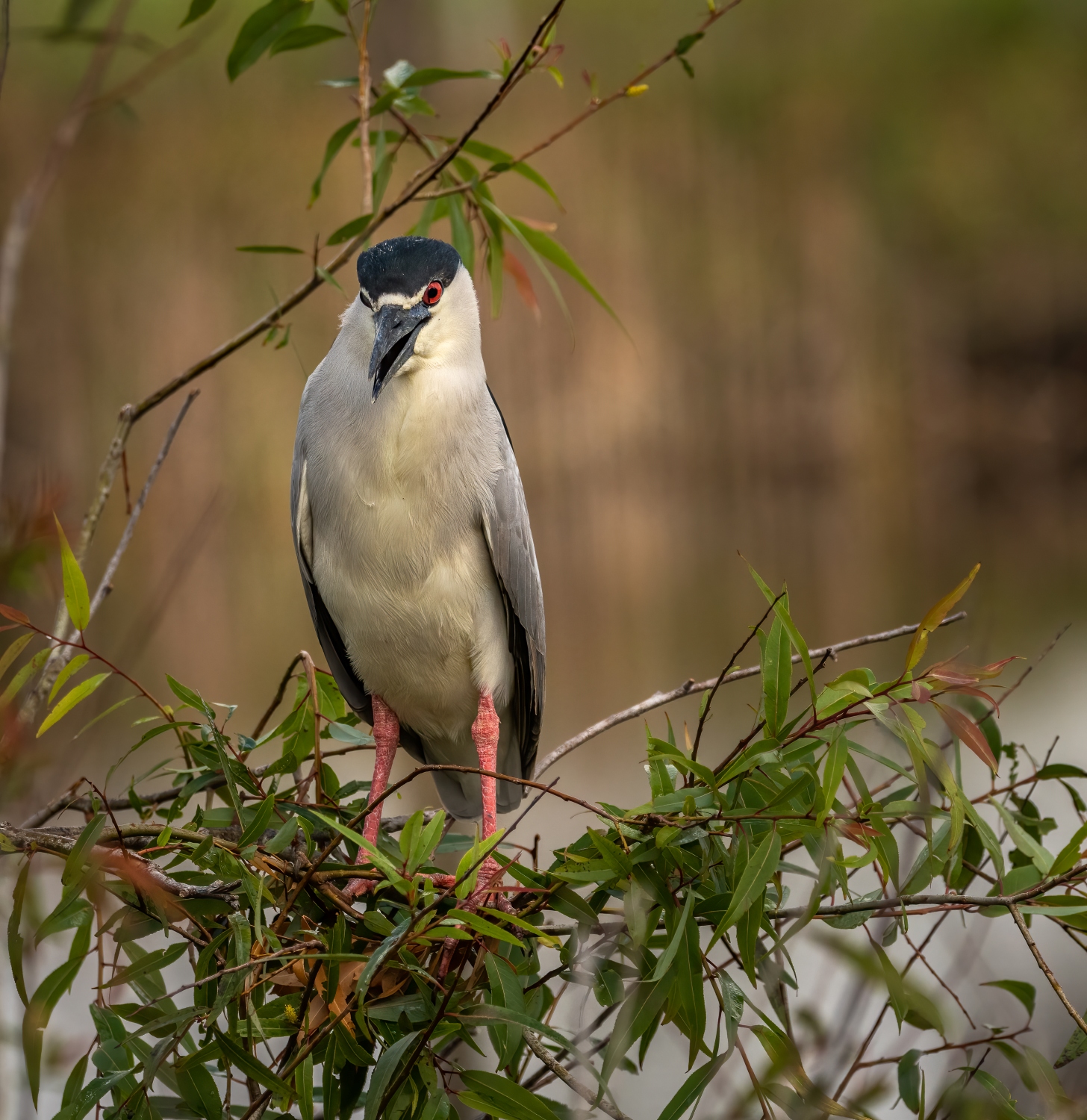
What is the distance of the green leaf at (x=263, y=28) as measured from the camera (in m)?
1.37

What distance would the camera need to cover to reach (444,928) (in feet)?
3.38

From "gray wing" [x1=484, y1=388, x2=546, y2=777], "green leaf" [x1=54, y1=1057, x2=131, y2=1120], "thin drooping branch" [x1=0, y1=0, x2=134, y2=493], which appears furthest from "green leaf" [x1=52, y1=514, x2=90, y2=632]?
"gray wing" [x1=484, y1=388, x2=546, y2=777]

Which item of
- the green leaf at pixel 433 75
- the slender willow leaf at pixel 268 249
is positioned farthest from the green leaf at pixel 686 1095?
the green leaf at pixel 433 75

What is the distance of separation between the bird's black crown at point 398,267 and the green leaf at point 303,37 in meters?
0.25

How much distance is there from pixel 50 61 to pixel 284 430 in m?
2.46

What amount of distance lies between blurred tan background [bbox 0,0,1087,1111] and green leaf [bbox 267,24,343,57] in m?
1.77

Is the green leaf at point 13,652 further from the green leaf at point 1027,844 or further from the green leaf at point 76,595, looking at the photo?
the green leaf at point 1027,844

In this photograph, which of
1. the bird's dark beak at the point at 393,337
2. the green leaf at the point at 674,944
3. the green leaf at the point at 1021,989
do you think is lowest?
the green leaf at the point at 1021,989

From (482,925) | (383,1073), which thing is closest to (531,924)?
(482,925)

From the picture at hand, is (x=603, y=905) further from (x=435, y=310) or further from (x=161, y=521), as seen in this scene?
(x=161, y=521)

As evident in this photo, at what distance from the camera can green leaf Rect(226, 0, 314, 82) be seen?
4.48ft

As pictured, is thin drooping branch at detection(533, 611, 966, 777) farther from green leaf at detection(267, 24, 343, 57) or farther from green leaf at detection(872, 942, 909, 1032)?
green leaf at detection(267, 24, 343, 57)

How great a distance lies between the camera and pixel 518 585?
1749mm

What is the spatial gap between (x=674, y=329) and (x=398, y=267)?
617 cm
